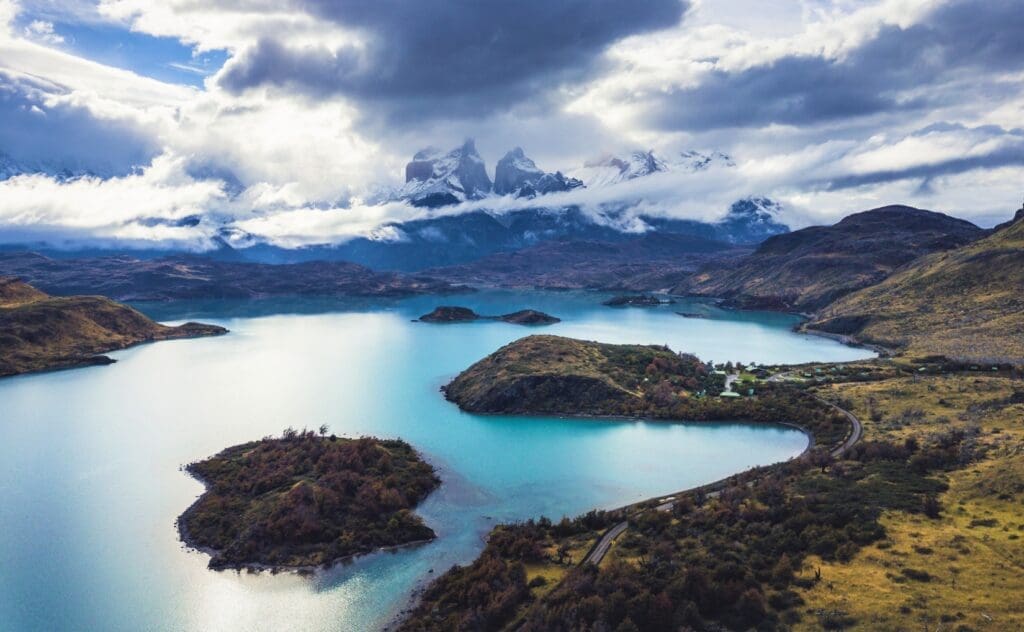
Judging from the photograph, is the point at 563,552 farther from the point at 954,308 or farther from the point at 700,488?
the point at 954,308

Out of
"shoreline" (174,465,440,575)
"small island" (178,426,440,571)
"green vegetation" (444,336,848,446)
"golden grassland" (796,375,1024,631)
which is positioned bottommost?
"shoreline" (174,465,440,575)

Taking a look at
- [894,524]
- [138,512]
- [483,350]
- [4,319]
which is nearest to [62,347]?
[4,319]

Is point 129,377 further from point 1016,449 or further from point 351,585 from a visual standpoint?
point 1016,449

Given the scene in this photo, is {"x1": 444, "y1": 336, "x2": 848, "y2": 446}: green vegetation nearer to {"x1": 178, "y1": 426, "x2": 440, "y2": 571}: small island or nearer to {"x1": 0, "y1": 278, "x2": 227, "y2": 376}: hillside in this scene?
{"x1": 178, "y1": 426, "x2": 440, "y2": 571}: small island

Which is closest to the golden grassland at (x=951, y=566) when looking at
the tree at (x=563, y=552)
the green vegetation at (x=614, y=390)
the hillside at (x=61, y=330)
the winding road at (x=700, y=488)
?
the winding road at (x=700, y=488)

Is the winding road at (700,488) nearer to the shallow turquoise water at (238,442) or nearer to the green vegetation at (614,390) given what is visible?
the green vegetation at (614,390)

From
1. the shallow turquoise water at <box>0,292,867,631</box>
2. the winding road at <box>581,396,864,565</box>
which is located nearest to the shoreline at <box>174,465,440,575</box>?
the shallow turquoise water at <box>0,292,867,631</box>
